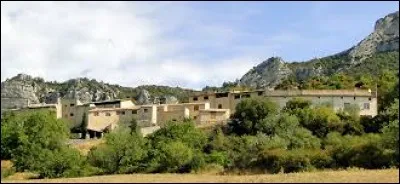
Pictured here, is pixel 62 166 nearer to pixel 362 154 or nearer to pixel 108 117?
pixel 362 154

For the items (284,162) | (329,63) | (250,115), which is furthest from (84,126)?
(329,63)

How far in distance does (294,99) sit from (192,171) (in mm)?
35121

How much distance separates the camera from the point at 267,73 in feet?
412

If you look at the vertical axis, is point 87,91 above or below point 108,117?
above

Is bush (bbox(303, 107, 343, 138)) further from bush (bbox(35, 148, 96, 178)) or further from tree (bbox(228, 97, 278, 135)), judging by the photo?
bush (bbox(35, 148, 96, 178))

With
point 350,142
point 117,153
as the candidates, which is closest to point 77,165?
point 117,153

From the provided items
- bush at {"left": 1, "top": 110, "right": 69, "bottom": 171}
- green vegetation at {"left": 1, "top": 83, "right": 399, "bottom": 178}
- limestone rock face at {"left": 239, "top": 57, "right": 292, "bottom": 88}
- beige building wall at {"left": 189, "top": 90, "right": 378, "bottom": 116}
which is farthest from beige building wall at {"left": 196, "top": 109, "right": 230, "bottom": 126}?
limestone rock face at {"left": 239, "top": 57, "right": 292, "bottom": 88}

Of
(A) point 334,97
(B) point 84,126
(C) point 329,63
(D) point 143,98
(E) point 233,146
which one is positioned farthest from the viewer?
(C) point 329,63

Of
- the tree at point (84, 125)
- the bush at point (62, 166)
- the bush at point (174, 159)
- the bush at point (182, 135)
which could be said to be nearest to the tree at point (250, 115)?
the bush at point (182, 135)

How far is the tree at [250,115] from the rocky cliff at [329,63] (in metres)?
48.4

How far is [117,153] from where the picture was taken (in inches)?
1789

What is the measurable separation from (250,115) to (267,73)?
5999 cm

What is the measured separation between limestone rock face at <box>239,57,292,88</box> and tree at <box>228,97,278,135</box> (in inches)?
2029

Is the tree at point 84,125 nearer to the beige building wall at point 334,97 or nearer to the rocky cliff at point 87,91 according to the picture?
the beige building wall at point 334,97
